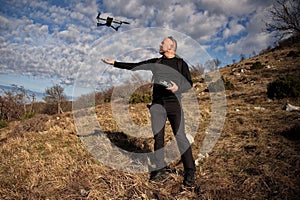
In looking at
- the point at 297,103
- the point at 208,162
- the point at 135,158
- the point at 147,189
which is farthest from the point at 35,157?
the point at 297,103

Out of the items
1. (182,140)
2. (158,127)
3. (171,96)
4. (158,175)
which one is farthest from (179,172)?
(171,96)

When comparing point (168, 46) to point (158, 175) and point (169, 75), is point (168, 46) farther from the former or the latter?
point (158, 175)

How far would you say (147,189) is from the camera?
354 cm

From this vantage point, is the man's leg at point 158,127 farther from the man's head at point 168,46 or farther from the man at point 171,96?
the man's head at point 168,46

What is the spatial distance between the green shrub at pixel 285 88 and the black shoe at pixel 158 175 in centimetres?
951

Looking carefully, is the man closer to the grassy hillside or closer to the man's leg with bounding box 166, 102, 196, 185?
the man's leg with bounding box 166, 102, 196, 185

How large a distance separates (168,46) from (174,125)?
1323 mm

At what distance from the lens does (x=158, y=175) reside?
12.9ft

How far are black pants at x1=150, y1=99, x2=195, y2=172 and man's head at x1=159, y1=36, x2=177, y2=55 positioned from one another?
0.82 meters

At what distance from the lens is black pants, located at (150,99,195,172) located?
371 cm

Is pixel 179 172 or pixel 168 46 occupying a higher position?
pixel 168 46

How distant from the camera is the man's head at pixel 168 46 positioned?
3865 millimetres

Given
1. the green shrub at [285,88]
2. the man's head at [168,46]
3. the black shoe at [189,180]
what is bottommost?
the black shoe at [189,180]

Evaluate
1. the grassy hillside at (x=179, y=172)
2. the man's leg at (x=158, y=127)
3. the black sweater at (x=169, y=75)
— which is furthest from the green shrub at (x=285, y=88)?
the man's leg at (x=158, y=127)
